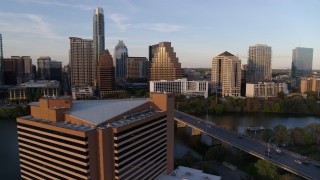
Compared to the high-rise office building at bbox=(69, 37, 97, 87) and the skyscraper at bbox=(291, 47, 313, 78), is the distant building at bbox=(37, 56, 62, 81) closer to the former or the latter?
the high-rise office building at bbox=(69, 37, 97, 87)

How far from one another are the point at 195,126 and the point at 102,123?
Answer: 17.0m

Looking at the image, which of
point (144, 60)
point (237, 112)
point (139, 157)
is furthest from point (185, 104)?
point (144, 60)

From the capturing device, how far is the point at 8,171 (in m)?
18.4

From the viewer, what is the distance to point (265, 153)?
19781mm

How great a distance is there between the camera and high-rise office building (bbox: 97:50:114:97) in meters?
48.8

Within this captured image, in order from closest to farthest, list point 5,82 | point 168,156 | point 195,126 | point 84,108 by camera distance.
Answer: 1. point 84,108
2. point 168,156
3. point 195,126
4. point 5,82

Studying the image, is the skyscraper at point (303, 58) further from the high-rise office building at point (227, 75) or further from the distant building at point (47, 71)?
the distant building at point (47, 71)

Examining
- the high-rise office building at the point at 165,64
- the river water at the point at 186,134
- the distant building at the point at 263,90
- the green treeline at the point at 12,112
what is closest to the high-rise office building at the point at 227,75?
the distant building at the point at 263,90

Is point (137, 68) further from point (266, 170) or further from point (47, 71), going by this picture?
point (266, 170)

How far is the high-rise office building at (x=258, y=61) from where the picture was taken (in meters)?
69.8

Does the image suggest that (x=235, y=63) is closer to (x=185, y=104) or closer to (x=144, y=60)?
(x=185, y=104)

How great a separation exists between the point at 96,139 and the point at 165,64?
46405 mm

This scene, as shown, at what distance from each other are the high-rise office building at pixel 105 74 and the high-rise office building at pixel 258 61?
34.8 meters

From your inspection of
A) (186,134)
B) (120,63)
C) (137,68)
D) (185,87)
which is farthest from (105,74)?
(120,63)
